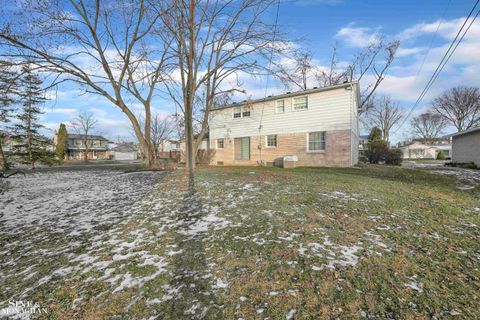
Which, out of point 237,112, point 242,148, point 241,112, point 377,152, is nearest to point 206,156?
point 242,148

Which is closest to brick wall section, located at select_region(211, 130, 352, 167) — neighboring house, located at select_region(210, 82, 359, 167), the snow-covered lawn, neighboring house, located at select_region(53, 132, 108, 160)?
neighboring house, located at select_region(210, 82, 359, 167)

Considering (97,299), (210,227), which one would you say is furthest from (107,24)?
(97,299)

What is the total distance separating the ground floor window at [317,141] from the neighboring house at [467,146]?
433 inches

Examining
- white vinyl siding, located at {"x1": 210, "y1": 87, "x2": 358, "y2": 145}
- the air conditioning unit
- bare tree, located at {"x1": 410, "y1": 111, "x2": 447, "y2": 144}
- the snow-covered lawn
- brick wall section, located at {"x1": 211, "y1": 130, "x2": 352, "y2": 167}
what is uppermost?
bare tree, located at {"x1": 410, "y1": 111, "x2": 447, "y2": 144}

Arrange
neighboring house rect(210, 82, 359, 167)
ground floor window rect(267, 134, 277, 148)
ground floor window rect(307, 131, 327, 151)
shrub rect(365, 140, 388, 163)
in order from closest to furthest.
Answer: neighboring house rect(210, 82, 359, 167), ground floor window rect(307, 131, 327, 151), ground floor window rect(267, 134, 277, 148), shrub rect(365, 140, 388, 163)

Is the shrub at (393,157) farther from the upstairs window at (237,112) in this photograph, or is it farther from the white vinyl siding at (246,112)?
the upstairs window at (237,112)

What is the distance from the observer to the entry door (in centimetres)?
1753

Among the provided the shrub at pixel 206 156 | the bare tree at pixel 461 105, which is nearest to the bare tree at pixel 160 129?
the shrub at pixel 206 156

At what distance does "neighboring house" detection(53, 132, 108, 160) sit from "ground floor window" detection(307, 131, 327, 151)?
185ft

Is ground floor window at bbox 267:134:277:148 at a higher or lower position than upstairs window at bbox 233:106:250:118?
lower

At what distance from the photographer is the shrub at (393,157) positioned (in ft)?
66.5

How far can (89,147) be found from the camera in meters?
58.4

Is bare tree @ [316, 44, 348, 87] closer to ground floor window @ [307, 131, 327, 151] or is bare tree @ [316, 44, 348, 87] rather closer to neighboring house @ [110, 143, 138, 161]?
ground floor window @ [307, 131, 327, 151]

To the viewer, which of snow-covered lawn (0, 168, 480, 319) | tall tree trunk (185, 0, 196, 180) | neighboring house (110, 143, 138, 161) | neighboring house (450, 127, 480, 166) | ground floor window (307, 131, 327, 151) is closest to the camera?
snow-covered lawn (0, 168, 480, 319)
